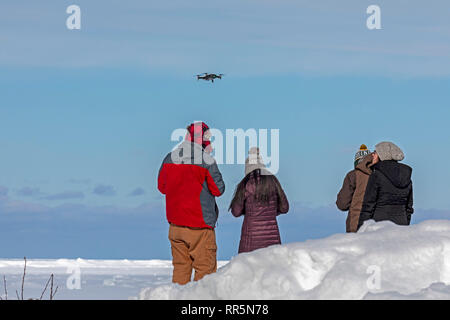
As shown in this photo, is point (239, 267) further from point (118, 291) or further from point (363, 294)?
point (118, 291)

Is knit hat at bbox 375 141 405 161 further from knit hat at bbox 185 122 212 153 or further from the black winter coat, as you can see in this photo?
knit hat at bbox 185 122 212 153

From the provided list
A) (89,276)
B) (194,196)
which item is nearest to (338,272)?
(194,196)

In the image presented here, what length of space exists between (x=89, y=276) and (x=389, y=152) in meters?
11.3

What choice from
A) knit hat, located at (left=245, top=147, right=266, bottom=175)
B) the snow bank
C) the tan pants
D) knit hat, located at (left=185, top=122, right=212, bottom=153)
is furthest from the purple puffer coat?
the snow bank

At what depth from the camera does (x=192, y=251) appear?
28.6 feet

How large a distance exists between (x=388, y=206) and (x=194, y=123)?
8.97ft

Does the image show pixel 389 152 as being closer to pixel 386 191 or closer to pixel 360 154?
pixel 386 191

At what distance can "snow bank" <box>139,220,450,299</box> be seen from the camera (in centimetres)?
575

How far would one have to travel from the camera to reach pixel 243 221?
30.3ft

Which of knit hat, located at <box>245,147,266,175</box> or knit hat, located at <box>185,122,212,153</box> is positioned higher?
knit hat, located at <box>185,122,212,153</box>

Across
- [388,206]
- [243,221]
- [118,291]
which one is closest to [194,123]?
[243,221]

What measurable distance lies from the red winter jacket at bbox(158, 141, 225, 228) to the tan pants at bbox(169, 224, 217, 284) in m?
0.11
